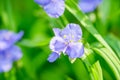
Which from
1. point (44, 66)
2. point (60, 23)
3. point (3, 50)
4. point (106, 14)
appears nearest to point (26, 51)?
point (44, 66)

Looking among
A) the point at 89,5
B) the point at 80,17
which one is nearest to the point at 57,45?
the point at 80,17

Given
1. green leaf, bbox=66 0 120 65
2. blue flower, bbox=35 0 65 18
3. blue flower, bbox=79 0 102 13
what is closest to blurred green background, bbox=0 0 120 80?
blue flower, bbox=79 0 102 13

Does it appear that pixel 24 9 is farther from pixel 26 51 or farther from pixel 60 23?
pixel 60 23

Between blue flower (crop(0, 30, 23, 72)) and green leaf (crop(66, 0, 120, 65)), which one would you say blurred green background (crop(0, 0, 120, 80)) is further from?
green leaf (crop(66, 0, 120, 65))

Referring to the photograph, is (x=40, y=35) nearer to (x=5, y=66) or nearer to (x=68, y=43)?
(x=5, y=66)

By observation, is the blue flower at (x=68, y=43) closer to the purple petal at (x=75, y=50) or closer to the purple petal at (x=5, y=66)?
the purple petal at (x=75, y=50)

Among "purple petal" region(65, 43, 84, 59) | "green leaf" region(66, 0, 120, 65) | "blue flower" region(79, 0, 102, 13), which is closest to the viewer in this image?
"purple petal" region(65, 43, 84, 59)

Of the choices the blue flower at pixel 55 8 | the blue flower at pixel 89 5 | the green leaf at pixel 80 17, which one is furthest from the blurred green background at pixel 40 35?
the blue flower at pixel 55 8
